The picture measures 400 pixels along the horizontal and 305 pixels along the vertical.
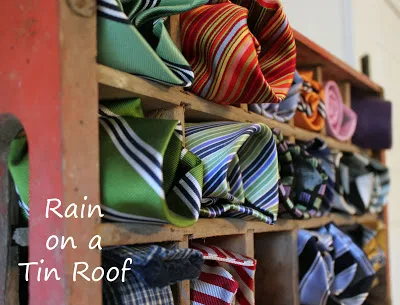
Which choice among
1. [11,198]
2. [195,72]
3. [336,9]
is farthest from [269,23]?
[336,9]

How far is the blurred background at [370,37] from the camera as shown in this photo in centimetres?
124

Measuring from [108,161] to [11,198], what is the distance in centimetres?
12

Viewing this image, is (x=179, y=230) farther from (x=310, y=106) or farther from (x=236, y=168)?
(x=310, y=106)

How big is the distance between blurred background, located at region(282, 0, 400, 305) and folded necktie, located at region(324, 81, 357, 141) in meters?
0.17

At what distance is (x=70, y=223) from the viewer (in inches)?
17.7

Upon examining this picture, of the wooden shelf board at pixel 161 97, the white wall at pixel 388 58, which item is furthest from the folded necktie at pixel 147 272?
the white wall at pixel 388 58

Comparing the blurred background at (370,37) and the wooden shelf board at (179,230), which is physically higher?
the blurred background at (370,37)

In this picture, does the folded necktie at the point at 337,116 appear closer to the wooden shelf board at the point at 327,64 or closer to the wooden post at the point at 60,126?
the wooden shelf board at the point at 327,64

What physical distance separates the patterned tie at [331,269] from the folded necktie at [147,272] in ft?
1.22

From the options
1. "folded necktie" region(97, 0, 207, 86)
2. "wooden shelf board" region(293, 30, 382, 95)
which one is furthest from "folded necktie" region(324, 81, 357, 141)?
"folded necktie" region(97, 0, 207, 86)

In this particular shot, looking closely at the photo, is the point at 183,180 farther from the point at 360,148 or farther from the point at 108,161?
the point at 360,148

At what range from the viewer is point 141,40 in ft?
1.66

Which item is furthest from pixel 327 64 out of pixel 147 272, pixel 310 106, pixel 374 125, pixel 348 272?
pixel 147 272

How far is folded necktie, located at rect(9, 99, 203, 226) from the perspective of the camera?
1.58ft
